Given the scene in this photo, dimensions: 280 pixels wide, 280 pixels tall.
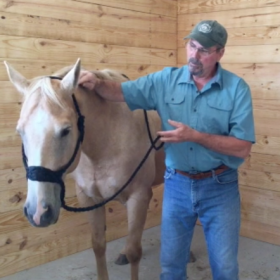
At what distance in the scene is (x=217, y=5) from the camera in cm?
330

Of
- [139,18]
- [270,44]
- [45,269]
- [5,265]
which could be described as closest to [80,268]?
[45,269]

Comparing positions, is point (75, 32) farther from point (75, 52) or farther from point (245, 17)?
point (245, 17)

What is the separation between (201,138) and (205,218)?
429mm

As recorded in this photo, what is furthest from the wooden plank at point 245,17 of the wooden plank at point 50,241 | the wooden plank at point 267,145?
the wooden plank at point 50,241

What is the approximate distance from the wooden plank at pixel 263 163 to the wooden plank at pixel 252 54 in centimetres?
71

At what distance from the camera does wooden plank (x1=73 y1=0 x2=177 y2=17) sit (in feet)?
9.88

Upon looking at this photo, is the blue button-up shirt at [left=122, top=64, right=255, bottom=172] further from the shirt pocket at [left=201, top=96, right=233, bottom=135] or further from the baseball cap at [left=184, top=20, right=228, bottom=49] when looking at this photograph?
the baseball cap at [left=184, top=20, right=228, bottom=49]

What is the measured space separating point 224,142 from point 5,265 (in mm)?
1751

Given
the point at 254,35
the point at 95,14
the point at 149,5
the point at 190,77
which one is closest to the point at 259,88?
the point at 254,35

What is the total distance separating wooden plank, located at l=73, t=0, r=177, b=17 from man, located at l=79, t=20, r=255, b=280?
1.23 meters

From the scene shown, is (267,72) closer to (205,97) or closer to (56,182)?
(205,97)

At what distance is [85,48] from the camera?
9.40ft

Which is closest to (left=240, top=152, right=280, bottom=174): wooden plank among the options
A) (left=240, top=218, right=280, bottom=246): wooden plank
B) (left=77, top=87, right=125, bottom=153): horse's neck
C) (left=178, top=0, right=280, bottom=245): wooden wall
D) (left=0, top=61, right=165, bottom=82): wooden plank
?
→ (left=178, top=0, right=280, bottom=245): wooden wall

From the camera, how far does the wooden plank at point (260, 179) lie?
315 centimetres
